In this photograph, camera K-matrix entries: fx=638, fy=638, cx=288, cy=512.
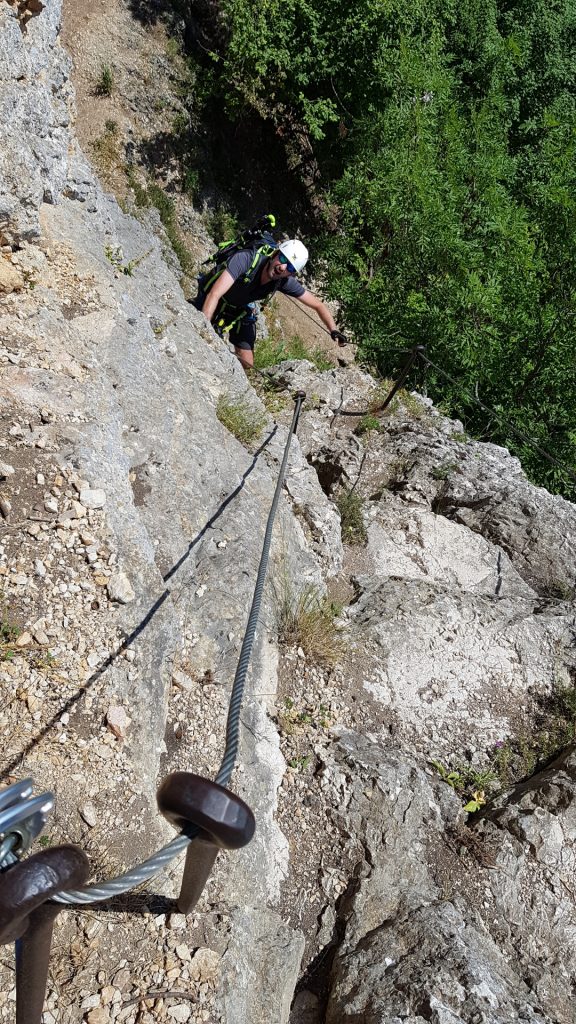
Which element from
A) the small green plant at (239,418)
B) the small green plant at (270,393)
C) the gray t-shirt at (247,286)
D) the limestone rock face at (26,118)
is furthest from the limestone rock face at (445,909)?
the small green plant at (270,393)

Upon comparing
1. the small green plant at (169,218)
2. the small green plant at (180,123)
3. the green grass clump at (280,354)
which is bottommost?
the small green plant at (169,218)

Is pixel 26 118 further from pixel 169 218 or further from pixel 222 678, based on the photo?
pixel 169 218

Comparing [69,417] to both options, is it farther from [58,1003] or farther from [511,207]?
[511,207]

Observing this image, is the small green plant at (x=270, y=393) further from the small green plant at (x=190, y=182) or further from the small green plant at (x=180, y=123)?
the small green plant at (x=180, y=123)

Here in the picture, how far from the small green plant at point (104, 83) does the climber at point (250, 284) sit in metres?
10.1

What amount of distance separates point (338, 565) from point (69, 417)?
281 cm

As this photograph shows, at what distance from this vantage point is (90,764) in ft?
8.59

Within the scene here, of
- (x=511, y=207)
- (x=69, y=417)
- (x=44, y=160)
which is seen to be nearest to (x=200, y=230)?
(x=511, y=207)

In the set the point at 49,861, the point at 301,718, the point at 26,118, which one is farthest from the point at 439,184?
the point at 49,861

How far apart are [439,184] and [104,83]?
319 inches

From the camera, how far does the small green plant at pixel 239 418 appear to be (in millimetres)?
5609

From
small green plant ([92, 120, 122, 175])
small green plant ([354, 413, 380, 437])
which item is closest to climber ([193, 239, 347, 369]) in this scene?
small green plant ([354, 413, 380, 437])

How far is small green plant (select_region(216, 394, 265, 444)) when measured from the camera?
5609 mm

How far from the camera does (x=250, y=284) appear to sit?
665 cm
